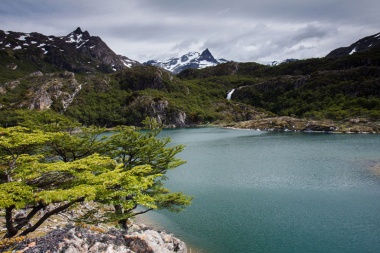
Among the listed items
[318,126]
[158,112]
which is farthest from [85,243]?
[158,112]

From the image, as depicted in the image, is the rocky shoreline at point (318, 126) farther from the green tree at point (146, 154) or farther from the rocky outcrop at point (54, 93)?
the rocky outcrop at point (54, 93)

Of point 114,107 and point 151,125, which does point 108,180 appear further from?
point 114,107

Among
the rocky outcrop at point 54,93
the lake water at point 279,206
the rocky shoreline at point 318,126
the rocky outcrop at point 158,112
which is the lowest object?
the lake water at point 279,206

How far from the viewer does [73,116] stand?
169 m

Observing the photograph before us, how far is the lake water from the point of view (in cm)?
2306

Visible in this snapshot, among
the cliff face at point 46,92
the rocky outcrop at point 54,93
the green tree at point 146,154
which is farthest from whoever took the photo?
the rocky outcrop at point 54,93

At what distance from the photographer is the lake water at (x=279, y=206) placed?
23.1 m

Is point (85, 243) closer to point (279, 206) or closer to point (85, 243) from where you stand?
point (85, 243)

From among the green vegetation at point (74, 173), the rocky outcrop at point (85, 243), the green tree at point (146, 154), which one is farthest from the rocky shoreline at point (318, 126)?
the rocky outcrop at point (85, 243)

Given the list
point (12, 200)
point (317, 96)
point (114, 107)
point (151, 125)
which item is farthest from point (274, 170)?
point (114, 107)

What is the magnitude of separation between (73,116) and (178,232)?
16066 cm

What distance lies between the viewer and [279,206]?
102ft

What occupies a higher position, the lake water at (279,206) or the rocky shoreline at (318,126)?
the rocky shoreline at (318,126)

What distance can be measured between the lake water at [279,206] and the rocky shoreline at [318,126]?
56.0 metres
